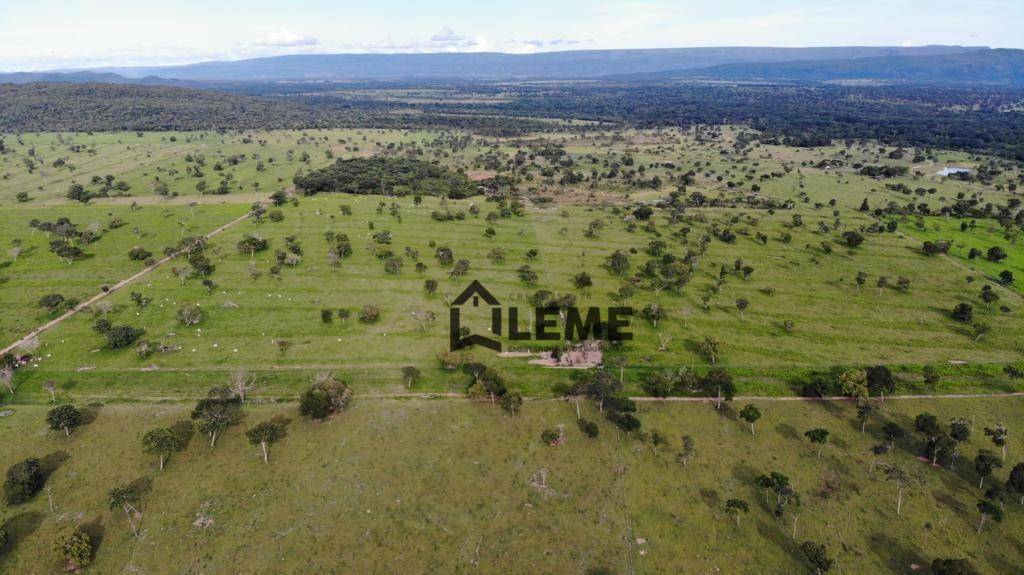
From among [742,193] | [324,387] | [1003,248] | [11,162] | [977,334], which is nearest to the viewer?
[324,387]

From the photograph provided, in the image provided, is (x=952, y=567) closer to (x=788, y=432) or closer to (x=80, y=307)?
(x=788, y=432)

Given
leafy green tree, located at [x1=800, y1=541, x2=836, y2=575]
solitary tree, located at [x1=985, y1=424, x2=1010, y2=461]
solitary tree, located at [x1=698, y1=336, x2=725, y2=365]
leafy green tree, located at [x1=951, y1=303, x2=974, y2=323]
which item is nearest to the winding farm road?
solitary tree, located at [x1=698, y1=336, x2=725, y2=365]

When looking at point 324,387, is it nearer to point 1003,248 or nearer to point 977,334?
point 977,334

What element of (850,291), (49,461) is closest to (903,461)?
(850,291)

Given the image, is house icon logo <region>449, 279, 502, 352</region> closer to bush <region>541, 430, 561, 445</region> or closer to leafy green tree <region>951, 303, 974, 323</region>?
bush <region>541, 430, 561, 445</region>

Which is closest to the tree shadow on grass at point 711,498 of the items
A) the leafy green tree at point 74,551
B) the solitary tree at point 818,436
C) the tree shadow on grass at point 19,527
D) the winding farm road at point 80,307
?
the solitary tree at point 818,436

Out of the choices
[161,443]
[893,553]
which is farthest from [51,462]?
[893,553]
